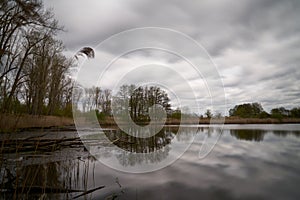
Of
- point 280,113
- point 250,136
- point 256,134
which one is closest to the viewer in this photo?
point 250,136

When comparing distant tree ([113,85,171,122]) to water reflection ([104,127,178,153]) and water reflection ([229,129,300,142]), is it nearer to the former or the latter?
water reflection ([104,127,178,153])

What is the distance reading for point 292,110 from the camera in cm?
4081

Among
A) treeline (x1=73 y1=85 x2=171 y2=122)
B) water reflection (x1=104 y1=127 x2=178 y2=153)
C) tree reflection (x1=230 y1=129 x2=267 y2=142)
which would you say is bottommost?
water reflection (x1=104 y1=127 x2=178 y2=153)

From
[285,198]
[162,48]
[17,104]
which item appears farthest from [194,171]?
[17,104]

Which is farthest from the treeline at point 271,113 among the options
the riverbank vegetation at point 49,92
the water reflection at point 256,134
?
the riverbank vegetation at point 49,92

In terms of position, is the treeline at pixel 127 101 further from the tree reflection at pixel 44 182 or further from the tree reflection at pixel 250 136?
the tree reflection at pixel 250 136

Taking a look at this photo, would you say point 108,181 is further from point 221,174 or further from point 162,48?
point 162,48

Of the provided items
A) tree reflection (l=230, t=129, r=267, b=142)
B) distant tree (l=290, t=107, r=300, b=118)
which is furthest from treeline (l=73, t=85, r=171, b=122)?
distant tree (l=290, t=107, r=300, b=118)

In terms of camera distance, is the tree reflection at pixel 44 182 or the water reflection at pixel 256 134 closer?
the tree reflection at pixel 44 182

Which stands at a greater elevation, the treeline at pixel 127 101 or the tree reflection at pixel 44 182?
the treeline at pixel 127 101

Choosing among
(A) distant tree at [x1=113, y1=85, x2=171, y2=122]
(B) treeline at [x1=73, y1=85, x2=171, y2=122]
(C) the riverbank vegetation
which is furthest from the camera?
(A) distant tree at [x1=113, y1=85, x2=171, y2=122]

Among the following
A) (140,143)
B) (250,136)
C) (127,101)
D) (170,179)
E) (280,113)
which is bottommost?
(170,179)

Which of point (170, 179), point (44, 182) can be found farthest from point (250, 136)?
point (44, 182)

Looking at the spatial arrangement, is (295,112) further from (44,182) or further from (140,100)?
(44,182)
